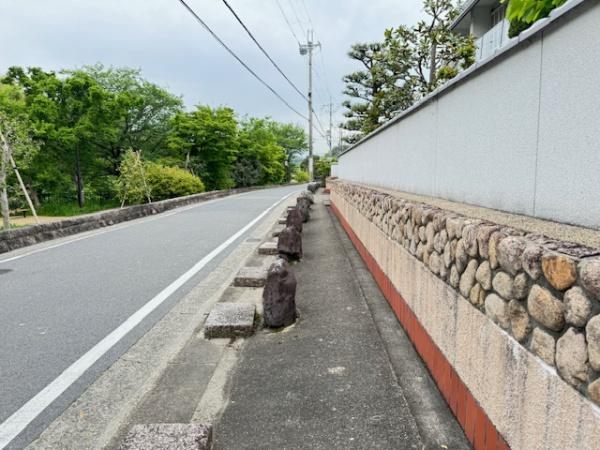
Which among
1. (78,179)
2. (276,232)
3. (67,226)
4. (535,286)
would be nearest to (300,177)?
(78,179)

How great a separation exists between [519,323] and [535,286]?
239mm

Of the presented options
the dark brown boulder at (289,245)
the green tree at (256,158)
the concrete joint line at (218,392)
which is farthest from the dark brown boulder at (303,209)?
the green tree at (256,158)

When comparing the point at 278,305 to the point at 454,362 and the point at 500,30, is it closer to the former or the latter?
the point at 454,362

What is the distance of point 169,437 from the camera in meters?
2.43

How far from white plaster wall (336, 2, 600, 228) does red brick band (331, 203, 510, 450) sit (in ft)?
3.61

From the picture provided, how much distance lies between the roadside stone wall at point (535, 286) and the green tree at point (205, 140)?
34.6 meters

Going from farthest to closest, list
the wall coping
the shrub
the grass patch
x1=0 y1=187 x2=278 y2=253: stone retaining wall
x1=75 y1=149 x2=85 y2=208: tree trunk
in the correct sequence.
Result: the shrub < the grass patch < x1=75 y1=149 x2=85 y2=208: tree trunk < x1=0 y1=187 x2=278 y2=253: stone retaining wall < the wall coping

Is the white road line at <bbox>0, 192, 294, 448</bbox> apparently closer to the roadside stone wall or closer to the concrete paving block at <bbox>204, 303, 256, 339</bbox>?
the concrete paving block at <bbox>204, 303, 256, 339</bbox>

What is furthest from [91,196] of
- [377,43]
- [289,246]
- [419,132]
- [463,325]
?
[463,325]

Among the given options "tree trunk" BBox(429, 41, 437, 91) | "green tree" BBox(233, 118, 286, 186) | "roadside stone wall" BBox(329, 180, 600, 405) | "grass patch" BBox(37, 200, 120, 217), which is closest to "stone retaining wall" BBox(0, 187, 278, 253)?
"roadside stone wall" BBox(329, 180, 600, 405)

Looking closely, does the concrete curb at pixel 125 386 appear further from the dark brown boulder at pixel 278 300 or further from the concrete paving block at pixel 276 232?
the concrete paving block at pixel 276 232

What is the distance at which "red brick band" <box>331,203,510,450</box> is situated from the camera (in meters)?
2.21

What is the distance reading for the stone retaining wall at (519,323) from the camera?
1.39 m

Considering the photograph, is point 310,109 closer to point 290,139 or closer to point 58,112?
point 58,112
